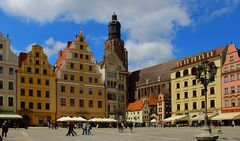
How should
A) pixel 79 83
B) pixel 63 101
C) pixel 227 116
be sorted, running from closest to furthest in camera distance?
pixel 227 116
pixel 63 101
pixel 79 83

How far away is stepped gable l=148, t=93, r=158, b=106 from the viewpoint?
3925 inches

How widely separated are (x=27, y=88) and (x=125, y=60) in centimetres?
5491

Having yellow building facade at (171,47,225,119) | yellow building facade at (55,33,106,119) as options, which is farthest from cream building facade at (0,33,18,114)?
yellow building facade at (171,47,225,119)

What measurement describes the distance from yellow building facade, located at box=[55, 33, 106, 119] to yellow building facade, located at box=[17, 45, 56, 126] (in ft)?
6.11

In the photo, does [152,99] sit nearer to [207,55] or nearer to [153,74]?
[153,74]

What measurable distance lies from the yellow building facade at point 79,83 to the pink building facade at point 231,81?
2482cm

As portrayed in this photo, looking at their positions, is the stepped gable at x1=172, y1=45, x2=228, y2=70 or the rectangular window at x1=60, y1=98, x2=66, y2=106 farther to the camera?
the stepped gable at x1=172, y1=45, x2=228, y2=70

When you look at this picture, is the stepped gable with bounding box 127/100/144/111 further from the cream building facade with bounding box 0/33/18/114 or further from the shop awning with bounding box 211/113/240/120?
the cream building facade with bounding box 0/33/18/114

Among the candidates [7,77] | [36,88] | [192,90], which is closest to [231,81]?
[192,90]

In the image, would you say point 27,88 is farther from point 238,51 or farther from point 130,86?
point 130,86

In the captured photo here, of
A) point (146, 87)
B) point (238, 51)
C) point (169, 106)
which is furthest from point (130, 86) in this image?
point (238, 51)

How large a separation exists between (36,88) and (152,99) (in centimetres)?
3874

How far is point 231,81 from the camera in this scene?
71.3 m

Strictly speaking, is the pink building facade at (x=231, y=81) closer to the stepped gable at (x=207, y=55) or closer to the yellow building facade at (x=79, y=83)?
the stepped gable at (x=207, y=55)
